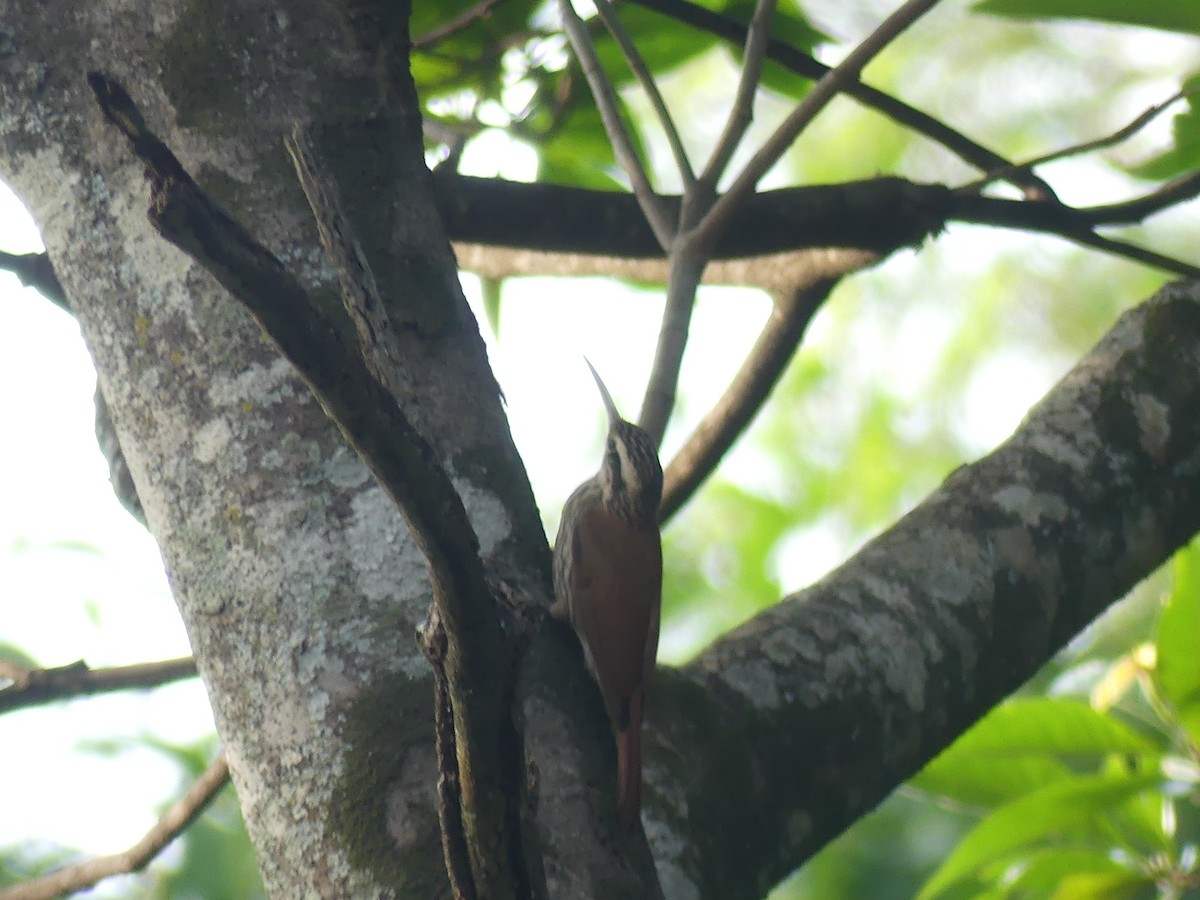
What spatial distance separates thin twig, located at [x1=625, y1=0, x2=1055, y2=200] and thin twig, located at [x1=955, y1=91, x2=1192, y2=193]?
11cm

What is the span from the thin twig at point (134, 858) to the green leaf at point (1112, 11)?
5.14 ft

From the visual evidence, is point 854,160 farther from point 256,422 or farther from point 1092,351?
point 256,422

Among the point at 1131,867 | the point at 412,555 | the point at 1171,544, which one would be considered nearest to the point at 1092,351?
the point at 1171,544

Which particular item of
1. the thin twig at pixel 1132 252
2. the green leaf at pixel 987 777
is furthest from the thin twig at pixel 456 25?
the green leaf at pixel 987 777

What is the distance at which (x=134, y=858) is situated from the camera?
198cm

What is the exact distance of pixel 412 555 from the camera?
1.31m

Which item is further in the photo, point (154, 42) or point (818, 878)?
point (818, 878)

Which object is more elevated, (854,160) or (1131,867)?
(854,160)

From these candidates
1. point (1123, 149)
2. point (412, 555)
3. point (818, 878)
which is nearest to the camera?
point (412, 555)

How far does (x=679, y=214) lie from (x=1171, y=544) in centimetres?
89

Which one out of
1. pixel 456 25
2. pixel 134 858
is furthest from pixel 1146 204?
pixel 134 858

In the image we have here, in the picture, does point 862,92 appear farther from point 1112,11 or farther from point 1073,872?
point 1073,872

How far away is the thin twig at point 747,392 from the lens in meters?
2.43

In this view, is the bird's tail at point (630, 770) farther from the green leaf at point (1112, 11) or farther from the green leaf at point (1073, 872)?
the green leaf at point (1073, 872)
